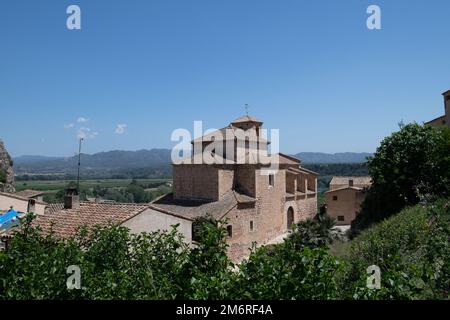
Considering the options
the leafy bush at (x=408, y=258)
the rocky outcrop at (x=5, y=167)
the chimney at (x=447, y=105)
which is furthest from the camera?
the rocky outcrop at (x=5, y=167)

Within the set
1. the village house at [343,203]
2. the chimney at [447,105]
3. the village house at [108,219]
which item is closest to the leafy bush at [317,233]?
the village house at [108,219]

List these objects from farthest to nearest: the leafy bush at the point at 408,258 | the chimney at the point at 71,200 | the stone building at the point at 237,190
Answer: the stone building at the point at 237,190 → the chimney at the point at 71,200 → the leafy bush at the point at 408,258

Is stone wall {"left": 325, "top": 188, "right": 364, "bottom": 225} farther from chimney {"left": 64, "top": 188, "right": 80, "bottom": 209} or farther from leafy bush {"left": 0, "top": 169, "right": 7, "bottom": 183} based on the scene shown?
leafy bush {"left": 0, "top": 169, "right": 7, "bottom": 183}

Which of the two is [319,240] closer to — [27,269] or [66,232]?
[66,232]

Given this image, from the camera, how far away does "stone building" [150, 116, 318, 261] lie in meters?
23.7

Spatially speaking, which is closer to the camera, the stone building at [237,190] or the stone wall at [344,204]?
the stone building at [237,190]

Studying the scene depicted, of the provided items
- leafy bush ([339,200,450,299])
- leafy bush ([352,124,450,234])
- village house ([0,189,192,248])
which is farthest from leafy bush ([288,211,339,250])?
leafy bush ([339,200,450,299])

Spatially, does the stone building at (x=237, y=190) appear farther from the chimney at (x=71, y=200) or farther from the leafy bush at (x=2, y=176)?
the leafy bush at (x=2, y=176)

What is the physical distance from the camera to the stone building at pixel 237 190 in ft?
77.6

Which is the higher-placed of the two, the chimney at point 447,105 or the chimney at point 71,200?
the chimney at point 447,105

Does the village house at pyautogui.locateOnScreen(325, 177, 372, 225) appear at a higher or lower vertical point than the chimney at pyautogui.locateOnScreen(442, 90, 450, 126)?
lower

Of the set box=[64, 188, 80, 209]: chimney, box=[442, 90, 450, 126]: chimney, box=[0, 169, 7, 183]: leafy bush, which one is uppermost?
box=[442, 90, 450, 126]: chimney
